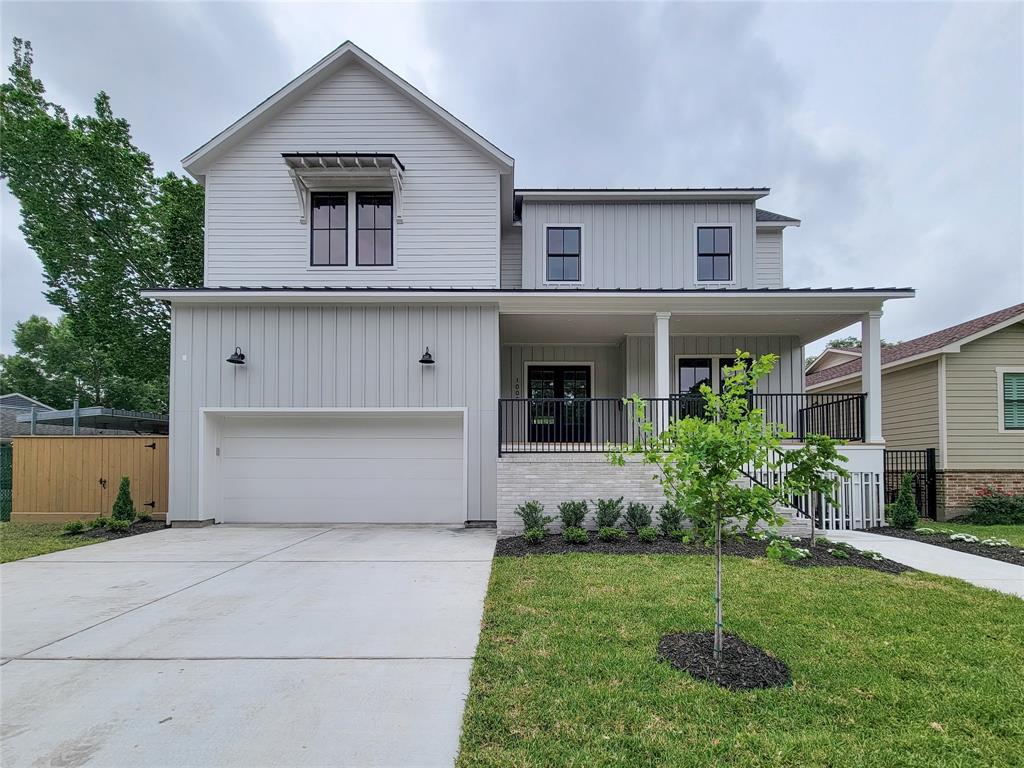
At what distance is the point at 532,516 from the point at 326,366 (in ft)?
15.6

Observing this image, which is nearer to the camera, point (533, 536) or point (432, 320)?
point (533, 536)

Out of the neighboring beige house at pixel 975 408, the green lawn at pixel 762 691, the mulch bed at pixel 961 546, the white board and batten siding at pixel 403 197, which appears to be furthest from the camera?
the neighboring beige house at pixel 975 408

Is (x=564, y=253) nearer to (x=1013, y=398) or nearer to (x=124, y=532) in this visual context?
(x=124, y=532)

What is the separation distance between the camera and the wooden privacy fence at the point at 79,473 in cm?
1034

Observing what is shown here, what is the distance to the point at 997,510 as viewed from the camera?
10492 mm

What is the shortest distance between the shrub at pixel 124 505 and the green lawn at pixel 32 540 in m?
0.77

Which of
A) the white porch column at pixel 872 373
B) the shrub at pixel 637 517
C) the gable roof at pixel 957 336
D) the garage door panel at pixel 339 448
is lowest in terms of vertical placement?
the shrub at pixel 637 517

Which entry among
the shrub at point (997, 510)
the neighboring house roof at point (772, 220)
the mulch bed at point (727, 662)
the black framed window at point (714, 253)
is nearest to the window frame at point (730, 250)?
the black framed window at point (714, 253)

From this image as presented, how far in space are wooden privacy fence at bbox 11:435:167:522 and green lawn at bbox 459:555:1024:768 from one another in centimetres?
881

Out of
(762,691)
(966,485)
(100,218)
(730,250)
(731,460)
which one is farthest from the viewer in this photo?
(100,218)

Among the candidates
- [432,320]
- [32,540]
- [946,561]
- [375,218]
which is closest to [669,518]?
[946,561]

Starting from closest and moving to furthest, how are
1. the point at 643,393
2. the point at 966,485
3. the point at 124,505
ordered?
the point at 124,505, the point at 966,485, the point at 643,393

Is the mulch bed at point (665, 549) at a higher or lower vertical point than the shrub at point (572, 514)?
lower

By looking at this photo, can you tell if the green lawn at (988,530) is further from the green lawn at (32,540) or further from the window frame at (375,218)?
the green lawn at (32,540)
